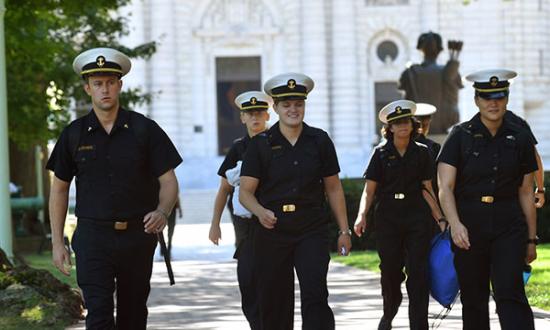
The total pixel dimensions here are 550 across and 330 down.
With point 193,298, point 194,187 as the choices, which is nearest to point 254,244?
point 193,298

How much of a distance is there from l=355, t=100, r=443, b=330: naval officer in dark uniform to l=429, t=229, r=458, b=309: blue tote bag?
0.51 m

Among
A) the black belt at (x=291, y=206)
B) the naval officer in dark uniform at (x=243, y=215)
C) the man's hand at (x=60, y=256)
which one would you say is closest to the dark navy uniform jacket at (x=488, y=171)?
the black belt at (x=291, y=206)

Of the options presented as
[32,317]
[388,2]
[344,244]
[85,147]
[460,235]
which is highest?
[388,2]

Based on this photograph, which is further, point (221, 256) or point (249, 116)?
point (221, 256)

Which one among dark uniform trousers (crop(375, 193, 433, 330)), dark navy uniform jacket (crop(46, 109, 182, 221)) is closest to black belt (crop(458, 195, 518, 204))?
dark uniform trousers (crop(375, 193, 433, 330))

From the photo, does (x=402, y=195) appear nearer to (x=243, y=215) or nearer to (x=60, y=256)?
(x=243, y=215)

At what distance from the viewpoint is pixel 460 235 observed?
364 inches

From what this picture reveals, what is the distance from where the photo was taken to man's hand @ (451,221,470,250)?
9266 millimetres

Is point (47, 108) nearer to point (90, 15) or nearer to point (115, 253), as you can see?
point (90, 15)

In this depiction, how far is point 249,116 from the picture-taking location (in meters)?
11.8

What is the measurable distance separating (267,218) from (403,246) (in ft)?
7.97

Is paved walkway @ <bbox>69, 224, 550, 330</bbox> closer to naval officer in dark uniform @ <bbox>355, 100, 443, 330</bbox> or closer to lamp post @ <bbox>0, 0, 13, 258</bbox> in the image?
naval officer in dark uniform @ <bbox>355, 100, 443, 330</bbox>

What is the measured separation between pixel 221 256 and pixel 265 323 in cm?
1602

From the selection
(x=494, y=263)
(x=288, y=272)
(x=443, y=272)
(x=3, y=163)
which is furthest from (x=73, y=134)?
(x=3, y=163)
